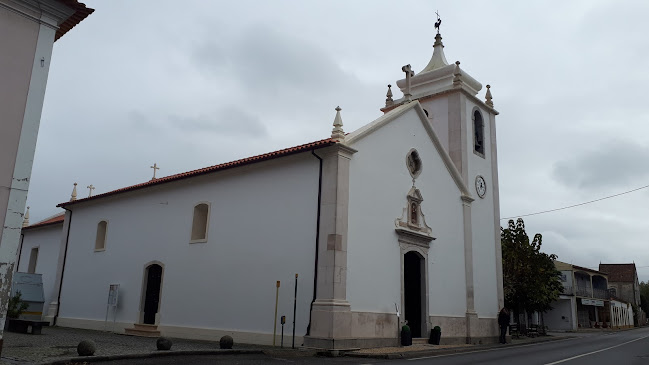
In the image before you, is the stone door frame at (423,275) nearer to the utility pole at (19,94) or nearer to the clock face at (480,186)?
the clock face at (480,186)

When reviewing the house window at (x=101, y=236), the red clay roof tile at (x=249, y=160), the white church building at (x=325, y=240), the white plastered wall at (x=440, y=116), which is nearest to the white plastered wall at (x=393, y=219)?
the white church building at (x=325, y=240)

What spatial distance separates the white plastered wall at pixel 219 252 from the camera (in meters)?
15.8

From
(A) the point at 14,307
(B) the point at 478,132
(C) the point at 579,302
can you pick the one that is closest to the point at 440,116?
(B) the point at 478,132

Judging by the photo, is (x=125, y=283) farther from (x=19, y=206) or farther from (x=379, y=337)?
(x=19, y=206)

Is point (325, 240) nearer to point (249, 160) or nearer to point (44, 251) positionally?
point (249, 160)

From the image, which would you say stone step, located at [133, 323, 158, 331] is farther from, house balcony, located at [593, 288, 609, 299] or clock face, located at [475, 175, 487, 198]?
house balcony, located at [593, 288, 609, 299]

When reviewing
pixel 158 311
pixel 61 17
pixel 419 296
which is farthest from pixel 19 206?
pixel 419 296

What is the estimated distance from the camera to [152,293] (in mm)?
20406

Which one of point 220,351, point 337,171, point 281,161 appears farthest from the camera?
point 281,161

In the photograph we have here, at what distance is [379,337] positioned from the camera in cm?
1550

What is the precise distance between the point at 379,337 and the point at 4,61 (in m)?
11.8

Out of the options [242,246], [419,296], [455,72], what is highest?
[455,72]

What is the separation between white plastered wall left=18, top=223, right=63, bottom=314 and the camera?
27469mm

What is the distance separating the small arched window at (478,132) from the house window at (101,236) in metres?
17.7
